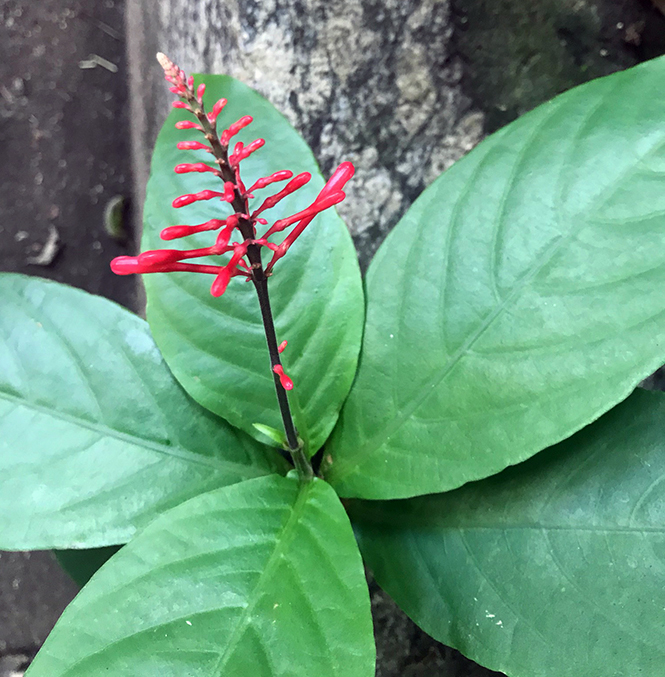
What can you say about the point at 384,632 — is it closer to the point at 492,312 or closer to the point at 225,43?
the point at 492,312

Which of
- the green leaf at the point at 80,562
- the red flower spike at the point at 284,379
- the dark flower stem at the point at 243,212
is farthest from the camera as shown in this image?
the green leaf at the point at 80,562

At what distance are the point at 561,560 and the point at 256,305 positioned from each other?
1.49ft

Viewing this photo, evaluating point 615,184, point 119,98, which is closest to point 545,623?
point 615,184

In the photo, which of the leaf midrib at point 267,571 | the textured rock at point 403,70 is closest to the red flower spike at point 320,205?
the leaf midrib at point 267,571

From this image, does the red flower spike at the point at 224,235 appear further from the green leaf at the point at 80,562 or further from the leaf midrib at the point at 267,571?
the green leaf at the point at 80,562

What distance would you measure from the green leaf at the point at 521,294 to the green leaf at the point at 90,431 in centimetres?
22

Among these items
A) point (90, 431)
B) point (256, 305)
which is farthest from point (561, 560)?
point (90, 431)

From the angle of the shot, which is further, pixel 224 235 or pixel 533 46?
pixel 533 46

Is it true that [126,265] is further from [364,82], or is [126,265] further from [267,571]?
[364,82]

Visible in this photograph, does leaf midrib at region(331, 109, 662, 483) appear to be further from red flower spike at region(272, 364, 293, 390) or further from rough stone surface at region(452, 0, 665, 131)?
rough stone surface at region(452, 0, 665, 131)

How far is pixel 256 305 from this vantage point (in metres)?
0.73

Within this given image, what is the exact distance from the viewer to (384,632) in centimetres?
89

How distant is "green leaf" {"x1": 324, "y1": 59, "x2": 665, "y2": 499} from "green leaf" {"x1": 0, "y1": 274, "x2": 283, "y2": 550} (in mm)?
219

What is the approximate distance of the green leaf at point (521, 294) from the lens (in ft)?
1.92
